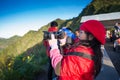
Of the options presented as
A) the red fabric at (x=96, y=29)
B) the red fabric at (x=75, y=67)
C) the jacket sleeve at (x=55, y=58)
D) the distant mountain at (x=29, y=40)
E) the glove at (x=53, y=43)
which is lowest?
the distant mountain at (x=29, y=40)

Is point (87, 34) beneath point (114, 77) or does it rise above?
above

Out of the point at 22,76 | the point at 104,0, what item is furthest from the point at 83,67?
the point at 104,0

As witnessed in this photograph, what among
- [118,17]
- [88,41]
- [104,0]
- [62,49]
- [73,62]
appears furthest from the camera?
[104,0]

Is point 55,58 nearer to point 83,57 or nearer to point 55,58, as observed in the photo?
point 55,58

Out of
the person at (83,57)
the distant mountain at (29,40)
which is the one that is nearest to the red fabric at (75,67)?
the person at (83,57)

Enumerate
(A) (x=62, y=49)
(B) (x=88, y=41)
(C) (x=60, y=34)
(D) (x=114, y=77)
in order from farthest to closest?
(D) (x=114, y=77)
(A) (x=62, y=49)
(C) (x=60, y=34)
(B) (x=88, y=41)

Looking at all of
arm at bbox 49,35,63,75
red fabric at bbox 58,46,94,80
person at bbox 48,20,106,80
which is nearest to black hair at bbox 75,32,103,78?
person at bbox 48,20,106,80

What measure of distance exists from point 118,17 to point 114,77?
1975 centimetres

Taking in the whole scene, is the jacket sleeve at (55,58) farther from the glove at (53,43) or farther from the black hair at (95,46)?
the black hair at (95,46)

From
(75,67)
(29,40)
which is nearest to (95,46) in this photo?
(75,67)

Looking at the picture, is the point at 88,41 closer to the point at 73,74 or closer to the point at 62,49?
the point at 73,74

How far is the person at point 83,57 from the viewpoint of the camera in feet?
9.86

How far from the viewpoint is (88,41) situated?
3.23 metres

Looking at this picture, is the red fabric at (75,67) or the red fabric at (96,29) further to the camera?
the red fabric at (96,29)
